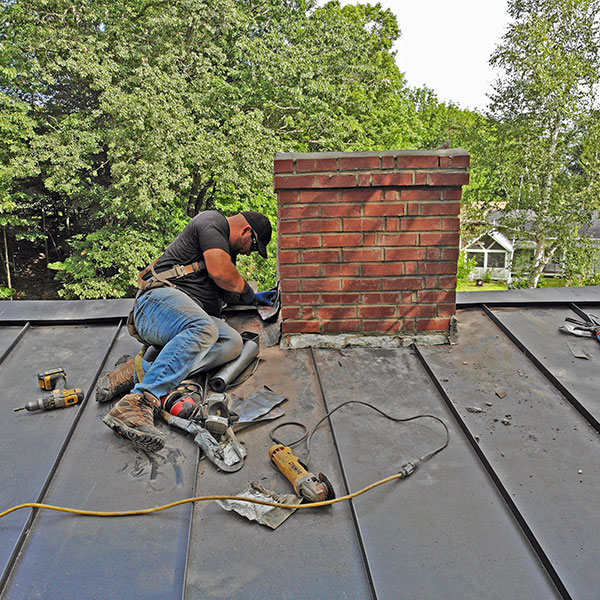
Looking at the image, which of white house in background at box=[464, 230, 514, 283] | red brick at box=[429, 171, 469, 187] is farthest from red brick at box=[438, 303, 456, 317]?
white house in background at box=[464, 230, 514, 283]

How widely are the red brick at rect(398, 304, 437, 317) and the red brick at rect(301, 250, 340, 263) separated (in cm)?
51

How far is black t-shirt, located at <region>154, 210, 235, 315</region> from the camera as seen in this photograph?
2.98 m

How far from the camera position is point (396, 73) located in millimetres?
26078

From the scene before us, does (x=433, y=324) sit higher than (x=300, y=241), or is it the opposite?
(x=300, y=241)

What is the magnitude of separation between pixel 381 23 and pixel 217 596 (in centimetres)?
2909

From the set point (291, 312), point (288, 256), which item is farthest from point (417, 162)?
point (291, 312)

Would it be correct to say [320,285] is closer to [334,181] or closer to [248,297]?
[334,181]

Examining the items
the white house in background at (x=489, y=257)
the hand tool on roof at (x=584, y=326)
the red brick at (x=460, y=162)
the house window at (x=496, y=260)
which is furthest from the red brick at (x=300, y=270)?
the house window at (x=496, y=260)

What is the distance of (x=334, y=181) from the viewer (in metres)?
2.67

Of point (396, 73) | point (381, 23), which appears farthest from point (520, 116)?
point (381, 23)

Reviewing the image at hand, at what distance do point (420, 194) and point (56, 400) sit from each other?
88.1 inches

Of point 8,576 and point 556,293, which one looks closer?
point 8,576

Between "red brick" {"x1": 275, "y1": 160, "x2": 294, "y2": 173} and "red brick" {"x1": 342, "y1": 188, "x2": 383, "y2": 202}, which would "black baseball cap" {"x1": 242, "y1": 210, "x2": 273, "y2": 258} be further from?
"red brick" {"x1": 342, "y1": 188, "x2": 383, "y2": 202}

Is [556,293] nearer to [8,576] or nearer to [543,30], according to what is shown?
[8,576]
